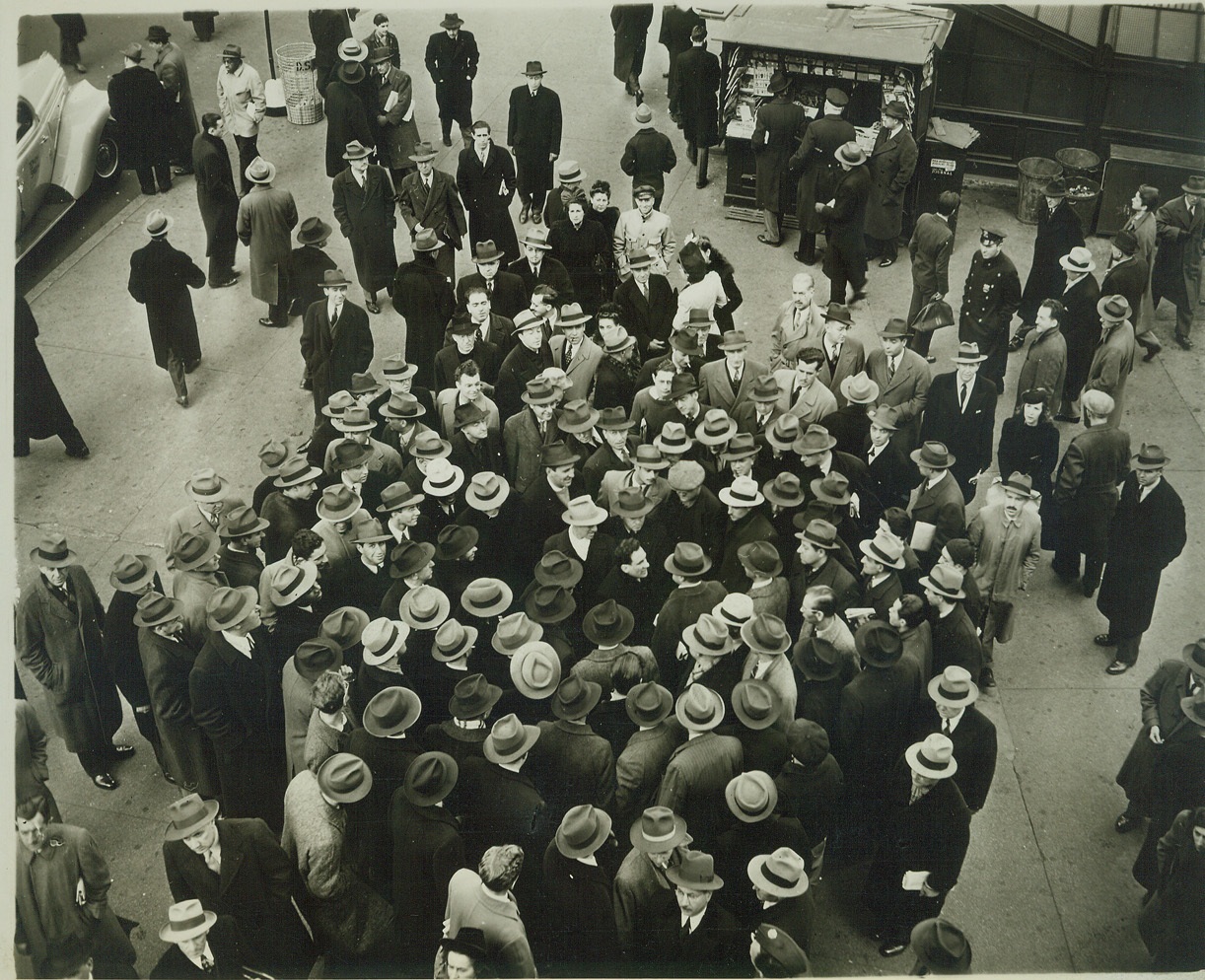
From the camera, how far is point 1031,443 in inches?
352

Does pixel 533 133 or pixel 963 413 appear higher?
pixel 533 133

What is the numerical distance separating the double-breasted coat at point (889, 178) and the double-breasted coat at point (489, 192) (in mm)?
3709

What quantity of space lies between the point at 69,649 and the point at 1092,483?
7.24 meters

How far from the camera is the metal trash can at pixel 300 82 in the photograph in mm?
14812

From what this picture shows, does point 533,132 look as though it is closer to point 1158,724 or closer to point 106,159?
point 106,159

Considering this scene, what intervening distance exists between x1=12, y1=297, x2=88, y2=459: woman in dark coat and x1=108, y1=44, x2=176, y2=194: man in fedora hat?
3.61 m

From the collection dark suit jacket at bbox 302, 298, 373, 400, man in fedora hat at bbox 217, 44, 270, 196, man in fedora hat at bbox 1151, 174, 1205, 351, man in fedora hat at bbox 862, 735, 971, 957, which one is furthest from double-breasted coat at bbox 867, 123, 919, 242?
man in fedora hat at bbox 862, 735, 971, 957

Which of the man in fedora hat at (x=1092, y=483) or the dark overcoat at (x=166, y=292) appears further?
the dark overcoat at (x=166, y=292)

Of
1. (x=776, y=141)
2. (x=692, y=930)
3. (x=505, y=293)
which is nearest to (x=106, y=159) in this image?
(x=505, y=293)

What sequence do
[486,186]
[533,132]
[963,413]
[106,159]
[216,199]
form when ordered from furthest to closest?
[106,159], [533,132], [216,199], [486,186], [963,413]

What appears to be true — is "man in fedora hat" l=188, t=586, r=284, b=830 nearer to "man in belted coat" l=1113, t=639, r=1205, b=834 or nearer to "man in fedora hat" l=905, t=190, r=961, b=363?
"man in belted coat" l=1113, t=639, r=1205, b=834

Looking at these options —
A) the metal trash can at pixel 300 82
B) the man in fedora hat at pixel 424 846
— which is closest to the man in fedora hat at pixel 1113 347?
the man in fedora hat at pixel 424 846

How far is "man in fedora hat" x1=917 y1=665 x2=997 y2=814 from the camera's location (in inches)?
258

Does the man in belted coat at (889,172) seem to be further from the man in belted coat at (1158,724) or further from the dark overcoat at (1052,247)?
the man in belted coat at (1158,724)
